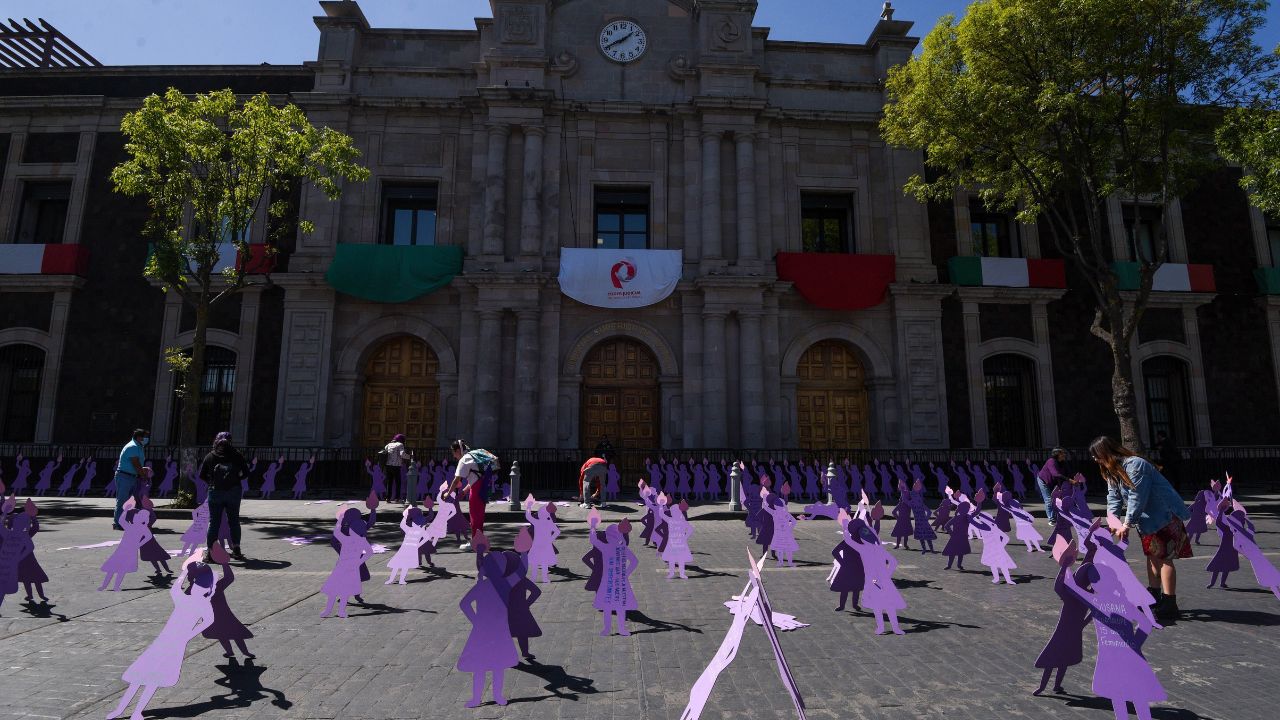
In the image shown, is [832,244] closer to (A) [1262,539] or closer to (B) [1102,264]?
(B) [1102,264]

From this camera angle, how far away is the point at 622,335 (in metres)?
19.7

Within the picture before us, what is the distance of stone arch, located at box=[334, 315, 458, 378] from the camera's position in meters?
19.3

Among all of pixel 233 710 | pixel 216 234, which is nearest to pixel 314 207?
pixel 216 234

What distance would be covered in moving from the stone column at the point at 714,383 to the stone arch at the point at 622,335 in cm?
108

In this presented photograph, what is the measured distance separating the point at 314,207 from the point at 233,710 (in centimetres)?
1892

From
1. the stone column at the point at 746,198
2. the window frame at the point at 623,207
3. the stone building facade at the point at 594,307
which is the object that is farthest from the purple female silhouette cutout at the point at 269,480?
the stone column at the point at 746,198

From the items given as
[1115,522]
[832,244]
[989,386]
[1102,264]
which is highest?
[832,244]

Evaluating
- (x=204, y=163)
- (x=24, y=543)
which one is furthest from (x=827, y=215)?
(x=24, y=543)

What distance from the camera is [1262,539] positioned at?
10.8 m

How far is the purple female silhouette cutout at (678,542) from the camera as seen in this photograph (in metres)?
7.93

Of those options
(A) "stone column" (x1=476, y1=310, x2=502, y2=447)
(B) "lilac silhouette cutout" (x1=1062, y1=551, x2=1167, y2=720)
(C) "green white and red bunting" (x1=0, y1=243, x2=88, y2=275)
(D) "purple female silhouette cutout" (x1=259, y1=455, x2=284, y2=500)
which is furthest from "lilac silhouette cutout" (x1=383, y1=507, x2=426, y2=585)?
(C) "green white and red bunting" (x1=0, y1=243, x2=88, y2=275)

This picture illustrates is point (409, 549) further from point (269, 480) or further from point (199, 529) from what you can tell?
point (269, 480)

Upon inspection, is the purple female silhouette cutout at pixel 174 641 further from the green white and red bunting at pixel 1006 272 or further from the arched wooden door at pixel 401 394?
the green white and red bunting at pixel 1006 272

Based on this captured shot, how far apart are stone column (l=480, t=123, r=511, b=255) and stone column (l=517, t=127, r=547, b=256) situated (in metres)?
0.63
